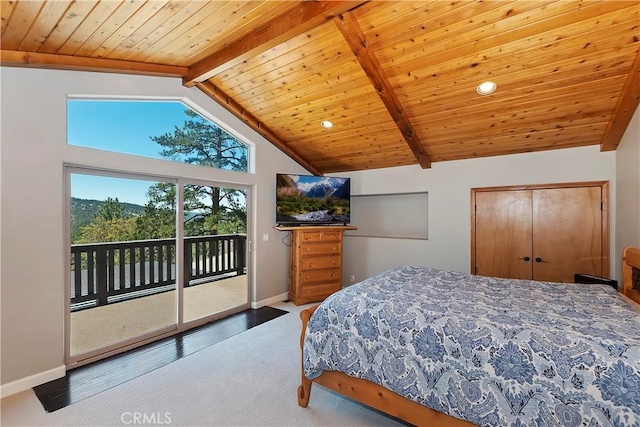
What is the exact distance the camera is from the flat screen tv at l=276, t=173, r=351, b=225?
15.1ft

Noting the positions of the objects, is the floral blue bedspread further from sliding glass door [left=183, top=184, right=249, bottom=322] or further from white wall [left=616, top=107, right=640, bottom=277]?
sliding glass door [left=183, top=184, right=249, bottom=322]

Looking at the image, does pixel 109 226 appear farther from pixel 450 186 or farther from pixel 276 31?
pixel 450 186

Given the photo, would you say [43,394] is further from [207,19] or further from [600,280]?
[600,280]

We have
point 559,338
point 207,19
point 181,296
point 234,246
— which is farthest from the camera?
point 234,246

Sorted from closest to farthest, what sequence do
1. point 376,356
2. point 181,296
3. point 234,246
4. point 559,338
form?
point 559,338, point 376,356, point 181,296, point 234,246

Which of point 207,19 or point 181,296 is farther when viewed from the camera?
point 181,296

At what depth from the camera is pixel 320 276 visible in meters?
4.71

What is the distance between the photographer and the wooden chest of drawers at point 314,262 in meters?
4.56

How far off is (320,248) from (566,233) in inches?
132

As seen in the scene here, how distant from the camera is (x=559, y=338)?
4.89 ft

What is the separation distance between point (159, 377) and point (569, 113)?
15.8 ft

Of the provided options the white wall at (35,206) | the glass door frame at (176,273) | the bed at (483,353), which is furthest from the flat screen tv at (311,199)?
the bed at (483,353)

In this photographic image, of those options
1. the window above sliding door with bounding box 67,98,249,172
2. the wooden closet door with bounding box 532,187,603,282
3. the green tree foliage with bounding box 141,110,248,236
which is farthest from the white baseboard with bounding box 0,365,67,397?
the wooden closet door with bounding box 532,187,603,282

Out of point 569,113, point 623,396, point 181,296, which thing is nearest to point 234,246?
point 181,296
